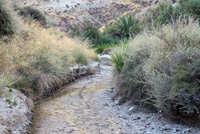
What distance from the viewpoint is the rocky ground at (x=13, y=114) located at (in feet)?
13.0

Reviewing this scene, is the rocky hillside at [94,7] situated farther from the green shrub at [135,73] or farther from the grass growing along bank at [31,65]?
the green shrub at [135,73]

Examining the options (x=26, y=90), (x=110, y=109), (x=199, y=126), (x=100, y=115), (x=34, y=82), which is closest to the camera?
(x=199, y=126)

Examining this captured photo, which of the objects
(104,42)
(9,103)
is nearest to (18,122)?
(9,103)

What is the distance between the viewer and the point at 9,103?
4812mm

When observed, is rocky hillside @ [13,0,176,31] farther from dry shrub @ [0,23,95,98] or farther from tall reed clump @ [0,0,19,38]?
dry shrub @ [0,23,95,98]

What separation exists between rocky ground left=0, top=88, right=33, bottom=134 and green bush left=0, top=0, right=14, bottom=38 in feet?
13.0

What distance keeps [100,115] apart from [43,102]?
1923 mm

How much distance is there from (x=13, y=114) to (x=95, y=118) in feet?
5.86

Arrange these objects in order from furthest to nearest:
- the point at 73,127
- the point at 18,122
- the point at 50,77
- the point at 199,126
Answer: the point at 50,77 → the point at 73,127 → the point at 18,122 → the point at 199,126

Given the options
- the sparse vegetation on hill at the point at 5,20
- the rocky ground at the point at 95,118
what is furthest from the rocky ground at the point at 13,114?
the sparse vegetation on hill at the point at 5,20

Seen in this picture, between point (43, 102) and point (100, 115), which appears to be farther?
point (43, 102)

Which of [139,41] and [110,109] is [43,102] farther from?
[139,41]

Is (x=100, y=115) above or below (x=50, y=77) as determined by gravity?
below

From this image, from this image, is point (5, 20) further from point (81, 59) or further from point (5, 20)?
point (81, 59)
